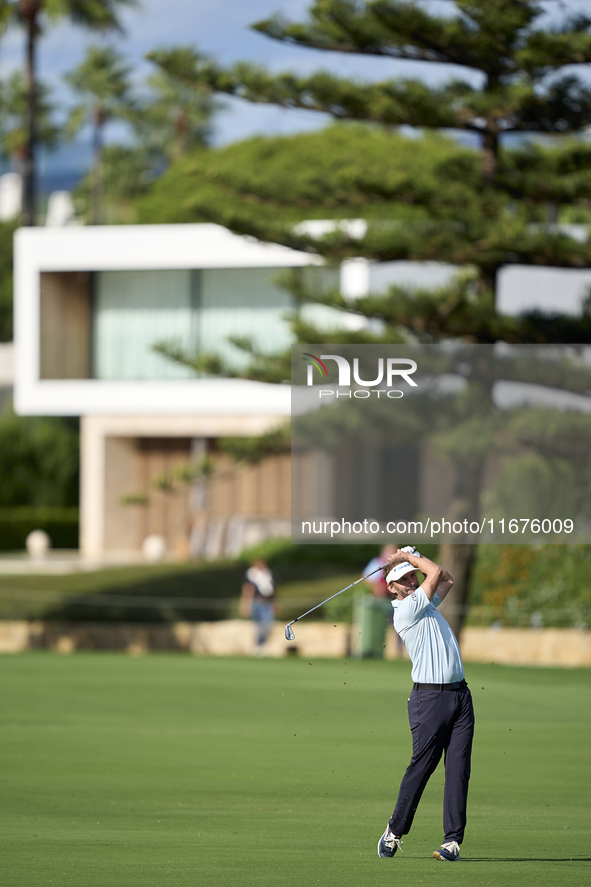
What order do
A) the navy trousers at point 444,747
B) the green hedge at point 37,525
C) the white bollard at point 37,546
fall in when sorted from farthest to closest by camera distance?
the green hedge at point 37,525 → the white bollard at point 37,546 → the navy trousers at point 444,747

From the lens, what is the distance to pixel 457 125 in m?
23.6

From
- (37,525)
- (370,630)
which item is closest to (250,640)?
(370,630)

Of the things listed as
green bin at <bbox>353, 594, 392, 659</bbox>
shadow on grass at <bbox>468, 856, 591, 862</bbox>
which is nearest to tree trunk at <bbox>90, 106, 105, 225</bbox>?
green bin at <bbox>353, 594, 392, 659</bbox>

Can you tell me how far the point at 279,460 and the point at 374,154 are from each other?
19.6m

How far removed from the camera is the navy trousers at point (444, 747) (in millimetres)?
7832

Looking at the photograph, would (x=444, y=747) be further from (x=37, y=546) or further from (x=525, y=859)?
(x=37, y=546)

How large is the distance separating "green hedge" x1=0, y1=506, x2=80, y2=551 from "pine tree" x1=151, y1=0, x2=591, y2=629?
66.3 ft

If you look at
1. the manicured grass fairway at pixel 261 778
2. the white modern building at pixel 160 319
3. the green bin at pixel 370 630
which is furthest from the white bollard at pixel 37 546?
the manicured grass fairway at pixel 261 778

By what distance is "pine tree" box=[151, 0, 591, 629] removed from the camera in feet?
73.8

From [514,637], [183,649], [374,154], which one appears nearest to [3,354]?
[374,154]

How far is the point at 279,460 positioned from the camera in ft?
125

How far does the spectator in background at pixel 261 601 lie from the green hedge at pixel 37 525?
58.2 feet

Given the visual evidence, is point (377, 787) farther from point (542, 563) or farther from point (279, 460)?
point (279, 460)

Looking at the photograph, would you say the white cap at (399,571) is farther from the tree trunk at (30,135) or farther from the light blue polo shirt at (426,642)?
the tree trunk at (30,135)
